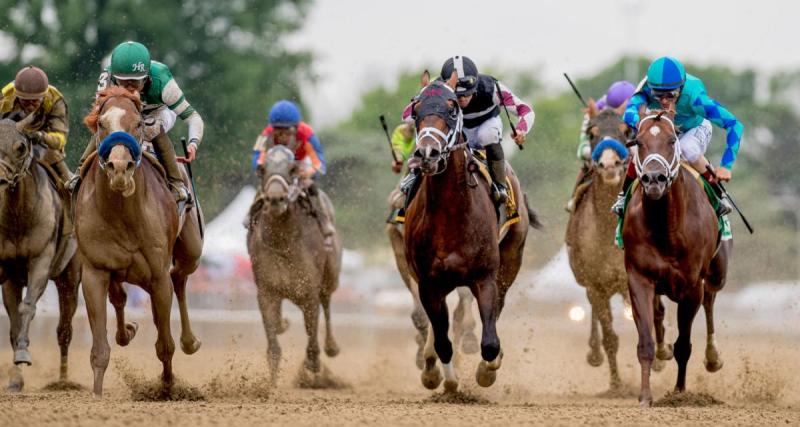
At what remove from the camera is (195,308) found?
86.9 ft

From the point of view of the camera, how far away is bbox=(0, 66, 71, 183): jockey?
13266 millimetres

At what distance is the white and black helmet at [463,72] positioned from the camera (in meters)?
12.1

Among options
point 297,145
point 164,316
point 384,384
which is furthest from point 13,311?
point 384,384

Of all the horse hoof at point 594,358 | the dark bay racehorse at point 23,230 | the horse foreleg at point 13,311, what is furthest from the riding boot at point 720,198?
the horse foreleg at point 13,311

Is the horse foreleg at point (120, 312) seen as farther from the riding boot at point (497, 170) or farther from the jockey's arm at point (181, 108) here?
the riding boot at point (497, 170)

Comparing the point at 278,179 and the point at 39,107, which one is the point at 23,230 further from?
the point at 278,179

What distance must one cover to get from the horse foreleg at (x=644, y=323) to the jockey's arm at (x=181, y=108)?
3.99m

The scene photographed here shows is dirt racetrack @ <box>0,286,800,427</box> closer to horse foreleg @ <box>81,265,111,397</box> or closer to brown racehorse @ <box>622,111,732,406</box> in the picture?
horse foreleg @ <box>81,265,111,397</box>

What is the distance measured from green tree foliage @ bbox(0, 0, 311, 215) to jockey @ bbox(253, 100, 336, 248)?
11172mm

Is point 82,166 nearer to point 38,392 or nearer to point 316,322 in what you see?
point 38,392

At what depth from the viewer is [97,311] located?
37.4 ft

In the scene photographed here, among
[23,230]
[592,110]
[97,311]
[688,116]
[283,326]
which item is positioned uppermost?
[592,110]

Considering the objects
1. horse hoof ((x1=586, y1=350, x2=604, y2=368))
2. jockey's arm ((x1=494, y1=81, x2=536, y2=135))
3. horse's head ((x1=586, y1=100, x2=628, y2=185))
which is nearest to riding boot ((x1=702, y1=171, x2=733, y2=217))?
jockey's arm ((x1=494, y1=81, x2=536, y2=135))

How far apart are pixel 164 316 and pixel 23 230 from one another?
2.13 metres
